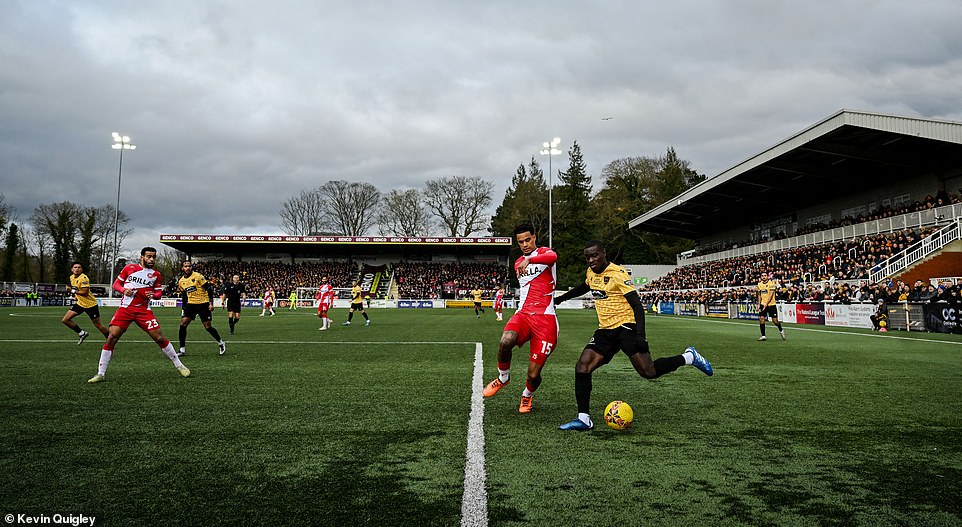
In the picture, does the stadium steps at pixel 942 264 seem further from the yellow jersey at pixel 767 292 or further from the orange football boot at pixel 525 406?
the orange football boot at pixel 525 406

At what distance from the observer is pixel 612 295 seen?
5781mm

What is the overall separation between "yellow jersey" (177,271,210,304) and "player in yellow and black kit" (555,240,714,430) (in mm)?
10640

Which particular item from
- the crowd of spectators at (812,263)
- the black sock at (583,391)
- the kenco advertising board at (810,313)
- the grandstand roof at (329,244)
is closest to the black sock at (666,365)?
the black sock at (583,391)

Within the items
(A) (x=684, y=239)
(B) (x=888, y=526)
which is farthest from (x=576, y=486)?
(A) (x=684, y=239)

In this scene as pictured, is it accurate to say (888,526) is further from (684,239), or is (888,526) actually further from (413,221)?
(684,239)

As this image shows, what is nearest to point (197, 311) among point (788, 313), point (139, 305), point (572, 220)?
point (139, 305)

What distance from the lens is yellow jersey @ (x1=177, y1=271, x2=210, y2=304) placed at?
523 inches

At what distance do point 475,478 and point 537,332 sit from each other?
7.78ft

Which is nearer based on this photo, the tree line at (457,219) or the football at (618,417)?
the football at (618,417)

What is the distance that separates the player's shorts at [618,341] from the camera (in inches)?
221

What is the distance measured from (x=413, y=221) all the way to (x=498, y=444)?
64.1 metres

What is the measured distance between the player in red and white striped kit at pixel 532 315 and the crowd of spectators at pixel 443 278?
52.0m

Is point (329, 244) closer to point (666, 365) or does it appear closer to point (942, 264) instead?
point (942, 264)

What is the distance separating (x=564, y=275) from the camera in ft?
232
